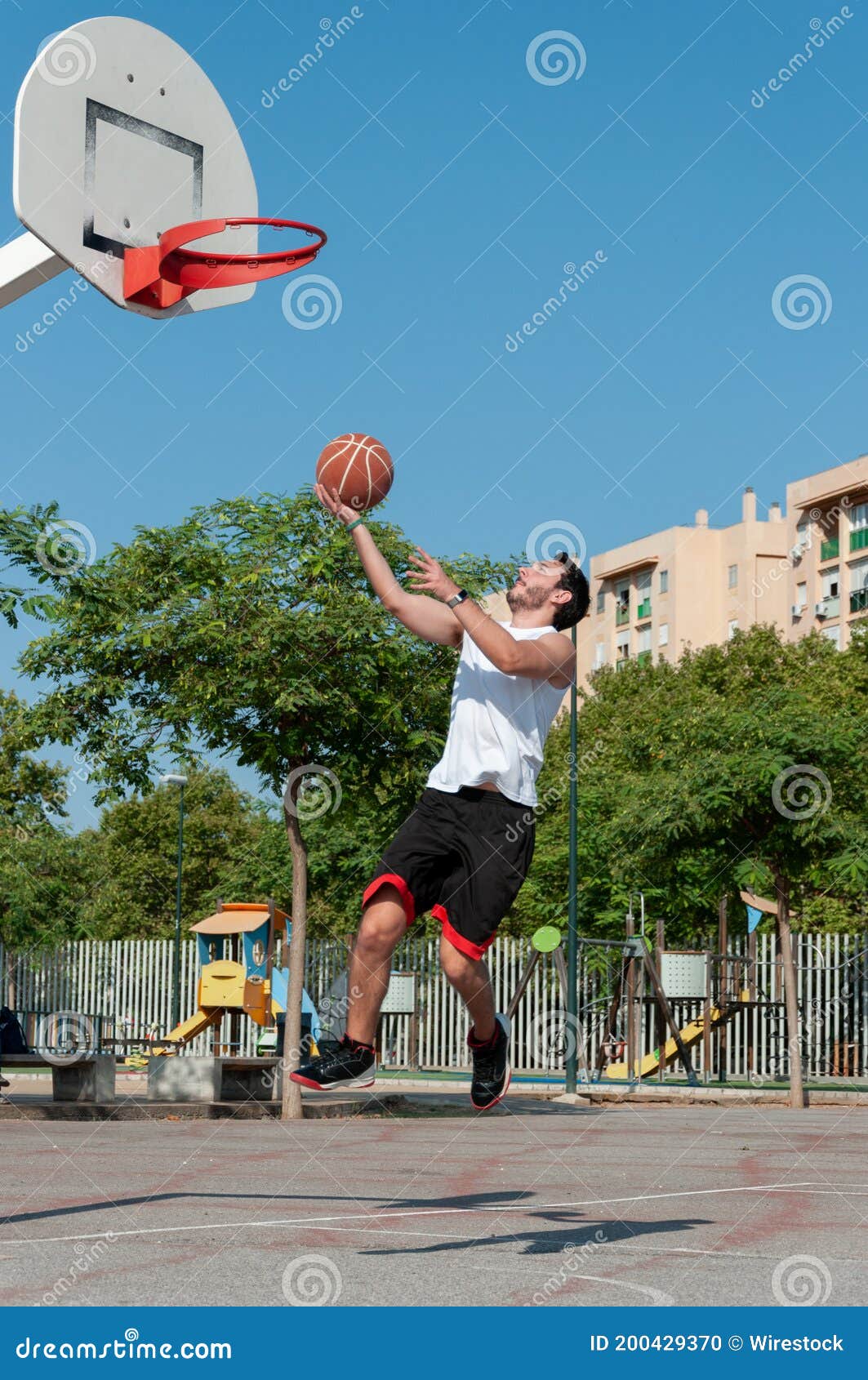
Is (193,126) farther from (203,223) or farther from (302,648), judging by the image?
(302,648)

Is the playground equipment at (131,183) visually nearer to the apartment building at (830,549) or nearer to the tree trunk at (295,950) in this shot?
the tree trunk at (295,950)

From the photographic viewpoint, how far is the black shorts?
22.7ft

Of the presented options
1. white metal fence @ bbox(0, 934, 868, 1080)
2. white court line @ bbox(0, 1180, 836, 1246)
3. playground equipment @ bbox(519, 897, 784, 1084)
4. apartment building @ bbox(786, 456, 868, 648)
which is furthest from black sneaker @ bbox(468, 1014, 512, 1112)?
apartment building @ bbox(786, 456, 868, 648)

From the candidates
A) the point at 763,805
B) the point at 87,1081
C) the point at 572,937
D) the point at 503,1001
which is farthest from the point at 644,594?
the point at 87,1081

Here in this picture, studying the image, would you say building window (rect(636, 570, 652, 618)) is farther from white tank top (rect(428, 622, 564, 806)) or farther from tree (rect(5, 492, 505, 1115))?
white tank top (rect(428, 622, 564, 806))

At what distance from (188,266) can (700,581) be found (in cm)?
8013

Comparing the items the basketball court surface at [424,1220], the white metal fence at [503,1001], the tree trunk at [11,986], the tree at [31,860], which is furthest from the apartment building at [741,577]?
the basketball court surface at [424,1220]

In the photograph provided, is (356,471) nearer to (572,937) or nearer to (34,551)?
(34,551)

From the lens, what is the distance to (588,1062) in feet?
116

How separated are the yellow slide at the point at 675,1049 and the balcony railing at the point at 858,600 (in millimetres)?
41221

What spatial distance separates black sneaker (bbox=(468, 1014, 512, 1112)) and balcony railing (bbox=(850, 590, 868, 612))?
65.9 metres

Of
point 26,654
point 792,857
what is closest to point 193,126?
point 26,654

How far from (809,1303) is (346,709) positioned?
12.3 meters

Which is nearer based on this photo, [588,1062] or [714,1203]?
[714,1203]
